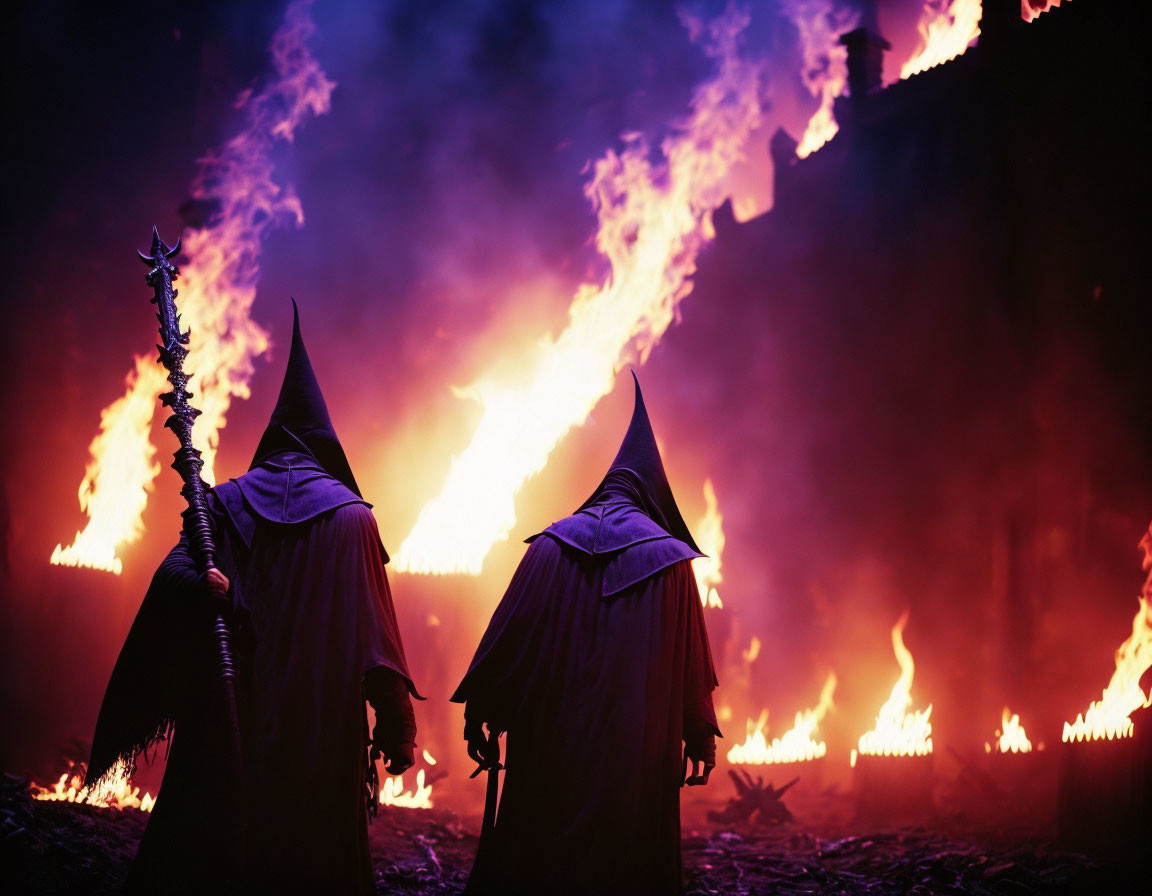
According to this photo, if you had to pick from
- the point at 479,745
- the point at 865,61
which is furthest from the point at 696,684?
the point at 865,61

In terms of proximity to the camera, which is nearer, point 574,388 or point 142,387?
point 142,387

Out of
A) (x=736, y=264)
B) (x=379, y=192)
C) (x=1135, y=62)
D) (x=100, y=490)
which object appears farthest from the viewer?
(x=736, y=264)

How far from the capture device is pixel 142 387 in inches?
459

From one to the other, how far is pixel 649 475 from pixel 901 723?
8416 mm

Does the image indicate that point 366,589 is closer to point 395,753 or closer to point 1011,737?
point 395,753

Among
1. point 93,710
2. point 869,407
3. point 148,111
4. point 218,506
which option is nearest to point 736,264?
point 869,407

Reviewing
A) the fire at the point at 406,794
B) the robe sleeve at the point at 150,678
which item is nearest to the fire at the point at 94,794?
the fire at the point at 406,794

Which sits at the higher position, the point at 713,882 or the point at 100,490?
the point at 100,490

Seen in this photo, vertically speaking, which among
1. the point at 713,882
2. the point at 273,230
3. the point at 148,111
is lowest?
the point at 713,882

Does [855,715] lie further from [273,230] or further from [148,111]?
[148,111]

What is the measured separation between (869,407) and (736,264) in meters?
3.93

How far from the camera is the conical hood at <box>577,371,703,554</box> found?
4.91 metres

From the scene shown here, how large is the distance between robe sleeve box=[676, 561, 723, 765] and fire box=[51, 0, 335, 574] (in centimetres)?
910

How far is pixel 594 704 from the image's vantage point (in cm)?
426
